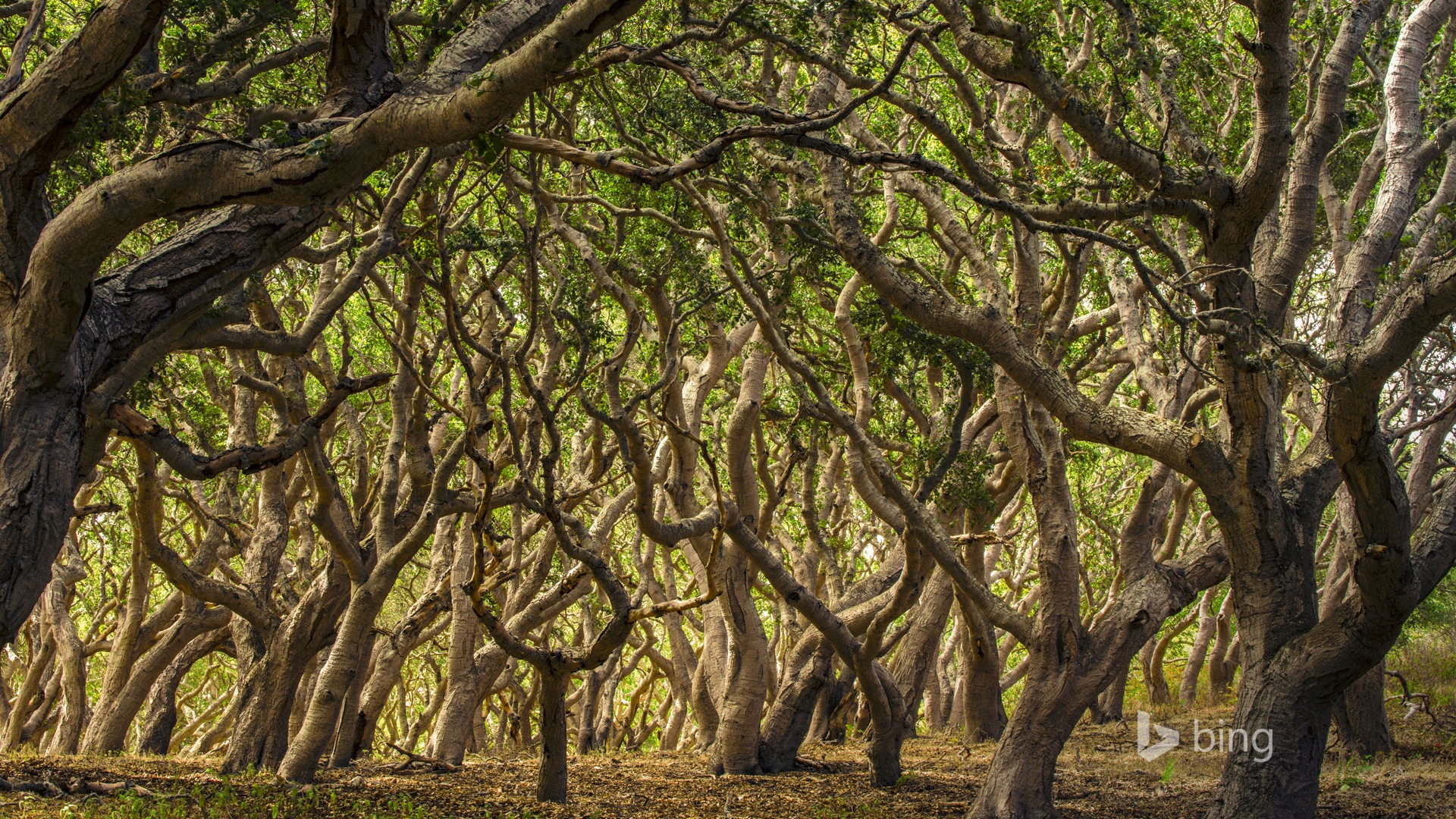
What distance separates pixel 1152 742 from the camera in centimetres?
1431

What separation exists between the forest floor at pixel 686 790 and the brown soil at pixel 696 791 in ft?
0.07

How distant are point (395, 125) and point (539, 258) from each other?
6403 millimetres

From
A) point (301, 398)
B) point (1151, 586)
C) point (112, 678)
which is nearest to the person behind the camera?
point (1151, 586)

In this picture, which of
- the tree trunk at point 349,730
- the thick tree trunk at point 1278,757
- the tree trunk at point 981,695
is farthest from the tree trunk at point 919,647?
the tree trunk at point 349,730

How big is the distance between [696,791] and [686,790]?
0.14 m

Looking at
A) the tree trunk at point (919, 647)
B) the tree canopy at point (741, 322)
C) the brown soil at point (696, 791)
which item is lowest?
the brown soil at point (696, 791)

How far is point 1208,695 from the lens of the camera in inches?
755

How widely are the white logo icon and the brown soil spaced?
57 centimetres

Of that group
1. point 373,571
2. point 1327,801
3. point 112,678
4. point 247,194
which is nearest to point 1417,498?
point 1327,801

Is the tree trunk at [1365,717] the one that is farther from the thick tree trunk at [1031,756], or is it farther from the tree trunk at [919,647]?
the thick tree trunk at [1031,756]

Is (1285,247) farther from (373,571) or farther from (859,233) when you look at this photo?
(373,571)

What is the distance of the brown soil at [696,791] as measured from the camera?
782 cm

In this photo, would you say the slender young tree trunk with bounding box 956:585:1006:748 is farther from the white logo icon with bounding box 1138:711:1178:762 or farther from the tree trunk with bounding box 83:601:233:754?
the tree trunk with bounding box 83:601:233:754

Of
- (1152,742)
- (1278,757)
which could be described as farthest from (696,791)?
(1152,742)
